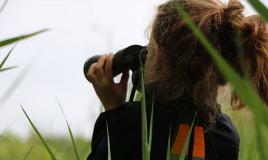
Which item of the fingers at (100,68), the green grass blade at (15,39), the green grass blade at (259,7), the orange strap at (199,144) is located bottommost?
the orange strap at (199,144)

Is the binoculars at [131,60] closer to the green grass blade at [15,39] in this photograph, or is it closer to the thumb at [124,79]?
the thumb at [124,79]

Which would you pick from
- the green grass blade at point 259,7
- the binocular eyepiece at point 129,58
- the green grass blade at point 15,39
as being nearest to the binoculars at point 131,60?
the binocular eyepiece at point 129,58

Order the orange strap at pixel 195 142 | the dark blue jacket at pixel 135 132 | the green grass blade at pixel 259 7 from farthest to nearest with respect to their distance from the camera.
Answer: the dark blue jacket at pixel 135 132, the orange strap at pixel 195 142, the green grass blade at pixel 259 7

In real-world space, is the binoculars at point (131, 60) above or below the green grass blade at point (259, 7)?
below

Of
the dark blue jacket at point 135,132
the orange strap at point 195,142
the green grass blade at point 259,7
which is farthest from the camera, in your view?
the dark blue jacket at point 135,132

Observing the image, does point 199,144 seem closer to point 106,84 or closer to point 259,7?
point 106,84

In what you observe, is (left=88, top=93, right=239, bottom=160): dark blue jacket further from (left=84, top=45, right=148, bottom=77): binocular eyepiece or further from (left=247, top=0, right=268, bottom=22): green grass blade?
(left=247, top=0, right=268, bottom=22): green grass blade

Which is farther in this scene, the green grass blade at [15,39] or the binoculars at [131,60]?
the binoculars at [131,60]

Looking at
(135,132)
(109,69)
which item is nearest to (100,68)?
(109,69)

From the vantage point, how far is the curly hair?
1.08 meters

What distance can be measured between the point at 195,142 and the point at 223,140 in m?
0.14

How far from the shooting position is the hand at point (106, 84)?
45.8 inches

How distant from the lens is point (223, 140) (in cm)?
115

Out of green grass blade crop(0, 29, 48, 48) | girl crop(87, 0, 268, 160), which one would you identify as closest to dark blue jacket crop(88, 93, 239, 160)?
girl crop(87, 0, 268, 160)
